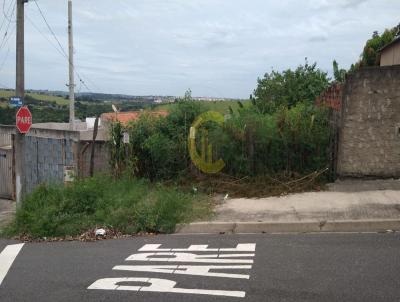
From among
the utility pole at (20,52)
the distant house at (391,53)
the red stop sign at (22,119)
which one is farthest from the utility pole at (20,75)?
the distant house at (391,53)

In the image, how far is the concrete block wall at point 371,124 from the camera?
10.9 meters

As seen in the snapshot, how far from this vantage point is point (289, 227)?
8289 mm

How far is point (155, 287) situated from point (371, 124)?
7117 mm

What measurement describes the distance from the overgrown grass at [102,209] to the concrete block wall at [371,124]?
11.5 feet

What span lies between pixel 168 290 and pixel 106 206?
4448mm

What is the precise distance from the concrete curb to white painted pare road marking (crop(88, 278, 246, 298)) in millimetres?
2727

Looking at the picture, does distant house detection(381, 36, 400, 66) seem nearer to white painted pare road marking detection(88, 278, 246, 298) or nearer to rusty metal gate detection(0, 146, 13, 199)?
white painted pare road marking detection(88, 278, 246, 298)

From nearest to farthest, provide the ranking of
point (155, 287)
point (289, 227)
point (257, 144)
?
point (155, 287) < point (289, 227) < point (257, 144)

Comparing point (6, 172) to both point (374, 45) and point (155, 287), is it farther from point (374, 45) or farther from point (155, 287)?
point (374, 45)

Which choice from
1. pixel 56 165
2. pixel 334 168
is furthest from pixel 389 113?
pixel 56 165

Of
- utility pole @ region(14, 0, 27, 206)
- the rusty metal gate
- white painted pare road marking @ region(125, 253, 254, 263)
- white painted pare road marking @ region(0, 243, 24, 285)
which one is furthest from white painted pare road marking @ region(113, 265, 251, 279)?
the rusty metal gate

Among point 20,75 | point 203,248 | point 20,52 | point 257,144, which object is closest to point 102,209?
point 203,248

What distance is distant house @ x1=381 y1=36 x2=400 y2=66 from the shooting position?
59.9 feet

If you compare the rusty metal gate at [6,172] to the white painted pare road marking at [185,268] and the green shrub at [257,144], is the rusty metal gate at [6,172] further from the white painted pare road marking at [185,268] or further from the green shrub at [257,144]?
the white painted pare road marking at [185,268]
